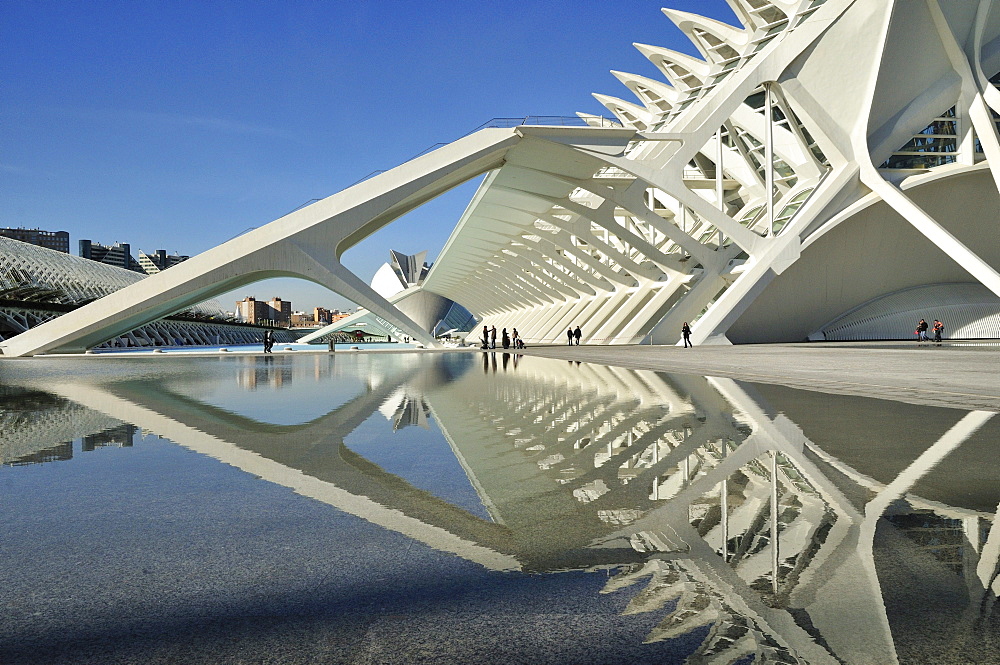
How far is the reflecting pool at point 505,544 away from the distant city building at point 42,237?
143241mm

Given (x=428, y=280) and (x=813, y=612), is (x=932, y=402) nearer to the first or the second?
(x=813, y=612)

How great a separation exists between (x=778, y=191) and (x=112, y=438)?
26.1 metres

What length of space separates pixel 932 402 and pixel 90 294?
181 ft

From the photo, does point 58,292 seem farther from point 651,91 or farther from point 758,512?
point 758,512

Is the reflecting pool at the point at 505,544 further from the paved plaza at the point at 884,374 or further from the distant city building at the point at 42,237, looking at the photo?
the distant city building at the point at 42,237

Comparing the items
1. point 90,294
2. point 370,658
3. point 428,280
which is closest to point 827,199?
point 370,658

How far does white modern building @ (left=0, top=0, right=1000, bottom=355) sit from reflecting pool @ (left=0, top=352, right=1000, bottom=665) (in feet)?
49.5

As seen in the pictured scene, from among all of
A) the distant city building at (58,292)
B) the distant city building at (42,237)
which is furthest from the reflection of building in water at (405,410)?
the distant city building at (42,237)

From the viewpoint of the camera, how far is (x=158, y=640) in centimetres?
161

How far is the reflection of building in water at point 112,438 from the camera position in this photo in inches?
175

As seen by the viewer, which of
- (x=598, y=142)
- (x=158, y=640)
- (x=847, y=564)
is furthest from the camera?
(x=598, y=142)

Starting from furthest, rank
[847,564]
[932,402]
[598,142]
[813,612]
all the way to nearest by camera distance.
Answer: [598,142]
[932,402]
[847,564]
[813,612]

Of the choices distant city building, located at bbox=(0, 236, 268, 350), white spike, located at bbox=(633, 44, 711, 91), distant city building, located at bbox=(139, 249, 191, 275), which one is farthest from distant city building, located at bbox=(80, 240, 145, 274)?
white spike, located at bbox=(633, 44, 711, 91)

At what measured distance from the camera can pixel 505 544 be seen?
2346 mm
